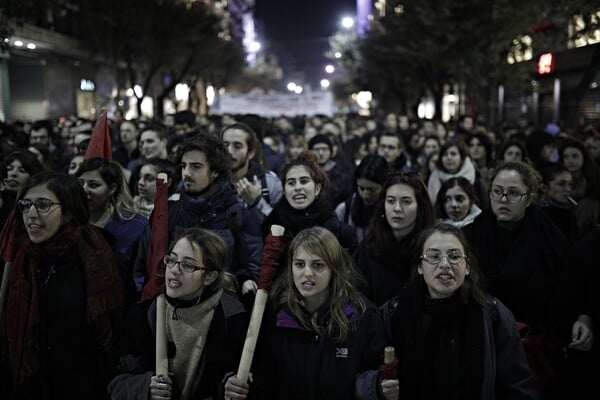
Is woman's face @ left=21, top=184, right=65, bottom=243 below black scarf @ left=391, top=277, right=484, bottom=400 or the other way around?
the other way around

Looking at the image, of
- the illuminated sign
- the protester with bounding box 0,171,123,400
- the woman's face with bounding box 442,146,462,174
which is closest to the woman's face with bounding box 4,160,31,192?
the protester with bounding box 0,171,123,400

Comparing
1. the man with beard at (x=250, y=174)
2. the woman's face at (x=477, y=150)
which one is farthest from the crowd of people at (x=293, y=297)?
the woman's face at (x=477, y=150)

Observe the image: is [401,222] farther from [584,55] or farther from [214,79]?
[214,79]

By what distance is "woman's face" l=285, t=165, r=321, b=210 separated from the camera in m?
5.41

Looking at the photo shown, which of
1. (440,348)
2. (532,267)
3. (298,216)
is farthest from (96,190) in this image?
(532,267)

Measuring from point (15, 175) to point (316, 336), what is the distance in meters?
4.01

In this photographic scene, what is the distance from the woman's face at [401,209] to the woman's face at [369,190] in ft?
3.84

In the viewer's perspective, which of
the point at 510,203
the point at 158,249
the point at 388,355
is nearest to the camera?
the point at 388,355

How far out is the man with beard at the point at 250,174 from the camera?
5.83 m

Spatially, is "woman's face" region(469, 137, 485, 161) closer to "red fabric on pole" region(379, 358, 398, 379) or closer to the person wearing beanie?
the person wearing beanie

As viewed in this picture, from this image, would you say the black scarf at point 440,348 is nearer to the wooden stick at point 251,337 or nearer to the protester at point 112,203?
the wooden stick at point 251,337

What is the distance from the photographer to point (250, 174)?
6.54 meters

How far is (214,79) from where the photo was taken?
55.8 metres

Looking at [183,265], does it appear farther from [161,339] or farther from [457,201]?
[457,201]
